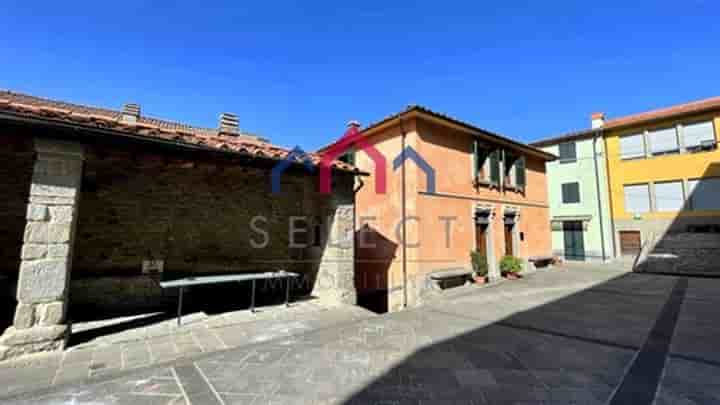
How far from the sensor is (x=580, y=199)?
52.8 feet

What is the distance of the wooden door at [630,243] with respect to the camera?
14562 millimetres

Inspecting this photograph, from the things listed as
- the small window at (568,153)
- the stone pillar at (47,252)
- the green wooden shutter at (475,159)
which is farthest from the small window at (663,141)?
the stone pillar at (47,252)

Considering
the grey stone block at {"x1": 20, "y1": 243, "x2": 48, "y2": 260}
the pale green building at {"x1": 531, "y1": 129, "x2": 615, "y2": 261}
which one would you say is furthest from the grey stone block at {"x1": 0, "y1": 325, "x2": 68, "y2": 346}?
the pale green building at {"x1": 531, "y1": 129, "x2": 615, "y2": 261}

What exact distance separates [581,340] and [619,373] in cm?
102

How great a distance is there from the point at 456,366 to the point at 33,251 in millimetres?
4793

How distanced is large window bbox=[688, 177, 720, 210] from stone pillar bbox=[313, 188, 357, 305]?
17.0m

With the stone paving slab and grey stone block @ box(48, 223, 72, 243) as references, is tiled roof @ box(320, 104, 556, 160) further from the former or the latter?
grey stone block @ box(48, 223, 72, 243)

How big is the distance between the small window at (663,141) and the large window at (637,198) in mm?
1817

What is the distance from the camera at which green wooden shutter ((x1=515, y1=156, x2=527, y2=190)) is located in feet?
35.2

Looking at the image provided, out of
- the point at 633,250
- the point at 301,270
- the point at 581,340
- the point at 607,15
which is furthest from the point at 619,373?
the point at 633,250

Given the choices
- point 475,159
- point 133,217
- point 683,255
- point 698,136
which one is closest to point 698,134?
point 698,136

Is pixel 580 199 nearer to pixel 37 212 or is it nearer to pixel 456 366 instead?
pixel 456 366

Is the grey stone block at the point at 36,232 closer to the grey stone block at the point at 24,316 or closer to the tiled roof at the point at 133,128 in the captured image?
the grey stone block at the point at 24,316

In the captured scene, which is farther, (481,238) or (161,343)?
(481,238)
